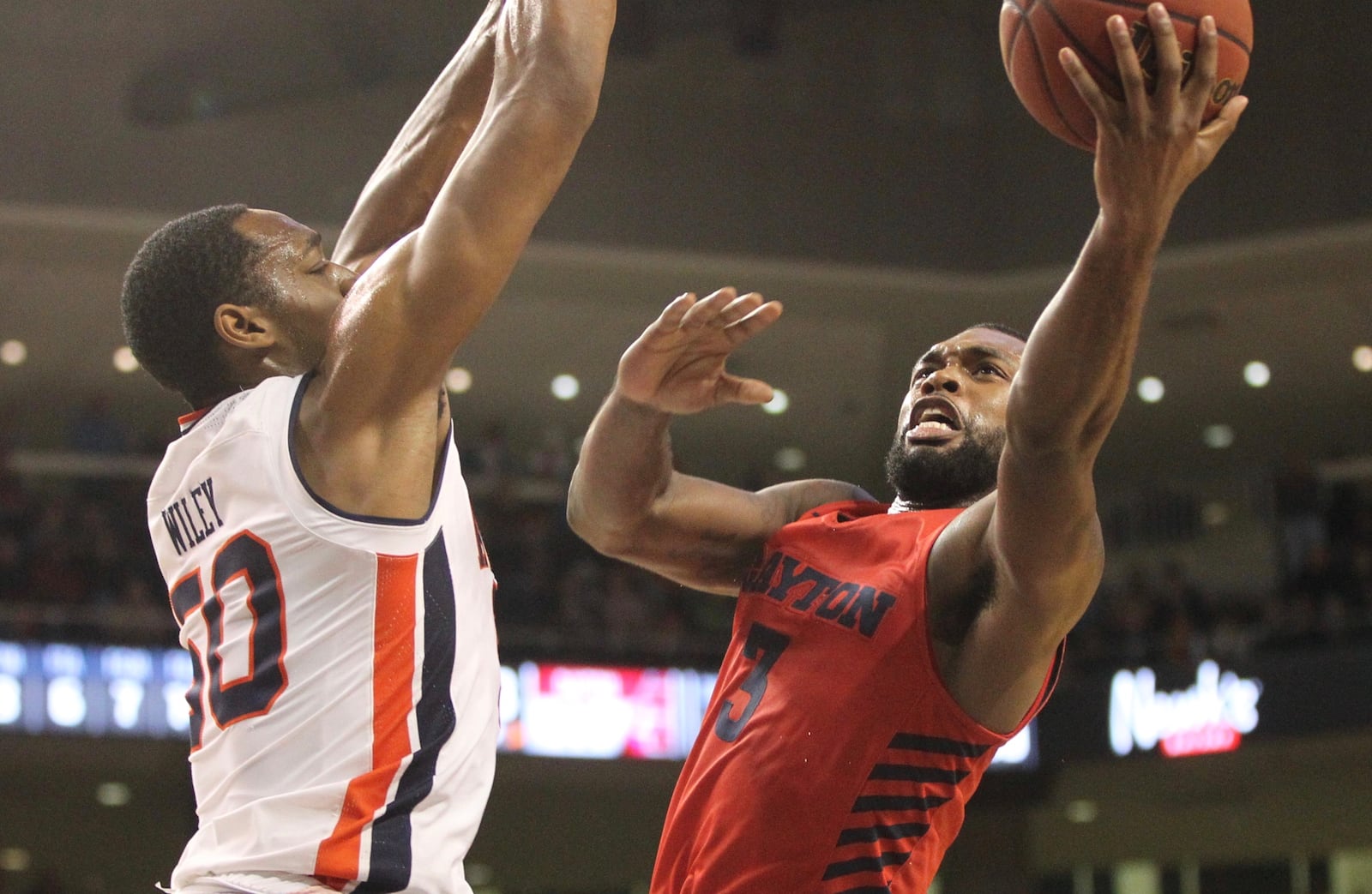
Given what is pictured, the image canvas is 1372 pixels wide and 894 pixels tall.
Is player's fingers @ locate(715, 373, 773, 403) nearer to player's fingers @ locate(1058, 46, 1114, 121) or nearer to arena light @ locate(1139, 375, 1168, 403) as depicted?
player's fingers @ locate(1058, 46, 1114, 121)

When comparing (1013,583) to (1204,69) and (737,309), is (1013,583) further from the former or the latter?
(1204,69)

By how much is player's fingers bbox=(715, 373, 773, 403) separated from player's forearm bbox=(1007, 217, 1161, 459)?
1.87 ft

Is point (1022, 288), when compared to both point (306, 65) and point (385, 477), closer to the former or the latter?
point (306, 65)

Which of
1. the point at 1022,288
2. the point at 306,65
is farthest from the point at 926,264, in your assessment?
the point at 306,65

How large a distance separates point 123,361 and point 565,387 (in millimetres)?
4893

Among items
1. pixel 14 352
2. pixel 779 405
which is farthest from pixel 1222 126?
pixel 779 405

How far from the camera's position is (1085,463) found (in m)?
3.04

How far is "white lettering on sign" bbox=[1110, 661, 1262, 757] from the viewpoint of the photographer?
1652cm

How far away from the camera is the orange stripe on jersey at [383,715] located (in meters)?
2.58

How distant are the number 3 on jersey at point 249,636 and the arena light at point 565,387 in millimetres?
16015

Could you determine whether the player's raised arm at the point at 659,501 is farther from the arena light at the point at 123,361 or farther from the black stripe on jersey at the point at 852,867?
the arena light at the point at 123,361

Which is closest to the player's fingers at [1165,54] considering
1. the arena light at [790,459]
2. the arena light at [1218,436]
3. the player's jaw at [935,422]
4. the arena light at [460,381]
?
the player's jaw at [935,422]

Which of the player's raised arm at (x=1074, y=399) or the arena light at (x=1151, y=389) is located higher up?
the arena light at (x=1151, y=389)

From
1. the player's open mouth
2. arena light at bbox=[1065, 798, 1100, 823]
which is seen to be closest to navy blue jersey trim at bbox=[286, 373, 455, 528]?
the player's open mouth
